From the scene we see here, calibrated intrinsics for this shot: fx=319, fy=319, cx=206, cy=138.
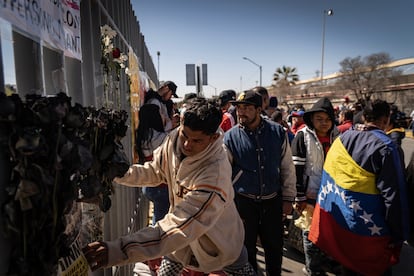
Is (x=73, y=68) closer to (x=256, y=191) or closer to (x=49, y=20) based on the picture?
(x=49, y=20)

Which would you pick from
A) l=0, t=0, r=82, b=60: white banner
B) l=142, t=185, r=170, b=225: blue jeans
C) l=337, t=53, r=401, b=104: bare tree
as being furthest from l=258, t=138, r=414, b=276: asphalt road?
l=337, t=53, r=401, b=104: bare tree

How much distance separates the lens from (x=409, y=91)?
2908cm

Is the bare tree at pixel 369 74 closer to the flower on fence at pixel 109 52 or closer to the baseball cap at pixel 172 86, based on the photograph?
the baseball cap at pixel 172 86

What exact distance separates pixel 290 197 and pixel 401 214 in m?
1.08

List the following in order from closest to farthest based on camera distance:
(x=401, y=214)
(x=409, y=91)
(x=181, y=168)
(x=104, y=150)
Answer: (x=104, y=150)
(x=181, y=168)
(x=401, y=214)
(x=409, y=91)

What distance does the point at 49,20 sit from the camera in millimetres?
1289

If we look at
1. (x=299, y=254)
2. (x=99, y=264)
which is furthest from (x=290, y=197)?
(x=99, y=264)

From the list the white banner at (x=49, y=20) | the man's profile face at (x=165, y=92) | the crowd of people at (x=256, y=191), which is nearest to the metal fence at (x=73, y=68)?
the white banner at (x=49, y=20)

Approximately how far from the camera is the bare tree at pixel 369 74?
32500 millimetres

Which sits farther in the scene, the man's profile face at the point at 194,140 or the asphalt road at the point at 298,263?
the asphalt road at the point at 298,263

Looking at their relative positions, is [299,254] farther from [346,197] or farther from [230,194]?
[230,194]

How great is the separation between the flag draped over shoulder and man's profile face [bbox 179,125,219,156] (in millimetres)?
1625

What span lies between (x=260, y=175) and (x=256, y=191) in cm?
17

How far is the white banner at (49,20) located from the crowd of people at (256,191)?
694 mm
